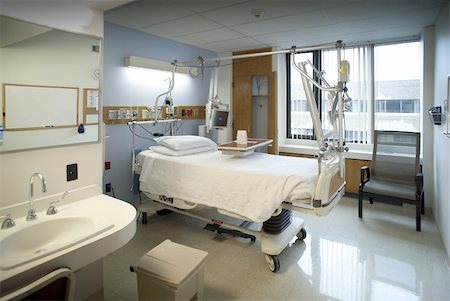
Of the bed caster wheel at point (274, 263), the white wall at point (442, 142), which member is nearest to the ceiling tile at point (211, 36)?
the white wall at point (442, 142)

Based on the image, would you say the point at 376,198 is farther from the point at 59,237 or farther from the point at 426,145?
the point at 59,237

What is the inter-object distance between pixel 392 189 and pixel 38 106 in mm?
3771

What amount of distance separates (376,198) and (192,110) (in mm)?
3089

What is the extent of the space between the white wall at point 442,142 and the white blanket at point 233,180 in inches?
50.7

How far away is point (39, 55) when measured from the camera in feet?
5.88

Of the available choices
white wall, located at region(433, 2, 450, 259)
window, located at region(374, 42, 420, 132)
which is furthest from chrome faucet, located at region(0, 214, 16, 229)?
window, located at region(374, 42, 420, 132)

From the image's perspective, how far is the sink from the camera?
4.66 feet

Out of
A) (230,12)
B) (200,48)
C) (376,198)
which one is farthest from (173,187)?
(200,48)

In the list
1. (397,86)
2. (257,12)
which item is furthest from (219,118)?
(397,86)

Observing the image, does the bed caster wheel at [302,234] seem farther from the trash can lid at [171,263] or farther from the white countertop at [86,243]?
the white countertop at [86,243]

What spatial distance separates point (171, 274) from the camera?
1.71 meters

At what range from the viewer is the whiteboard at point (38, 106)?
1.66 meters

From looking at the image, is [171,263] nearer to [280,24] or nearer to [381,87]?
[280,24]

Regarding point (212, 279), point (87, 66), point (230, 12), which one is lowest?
point (212, 279)
